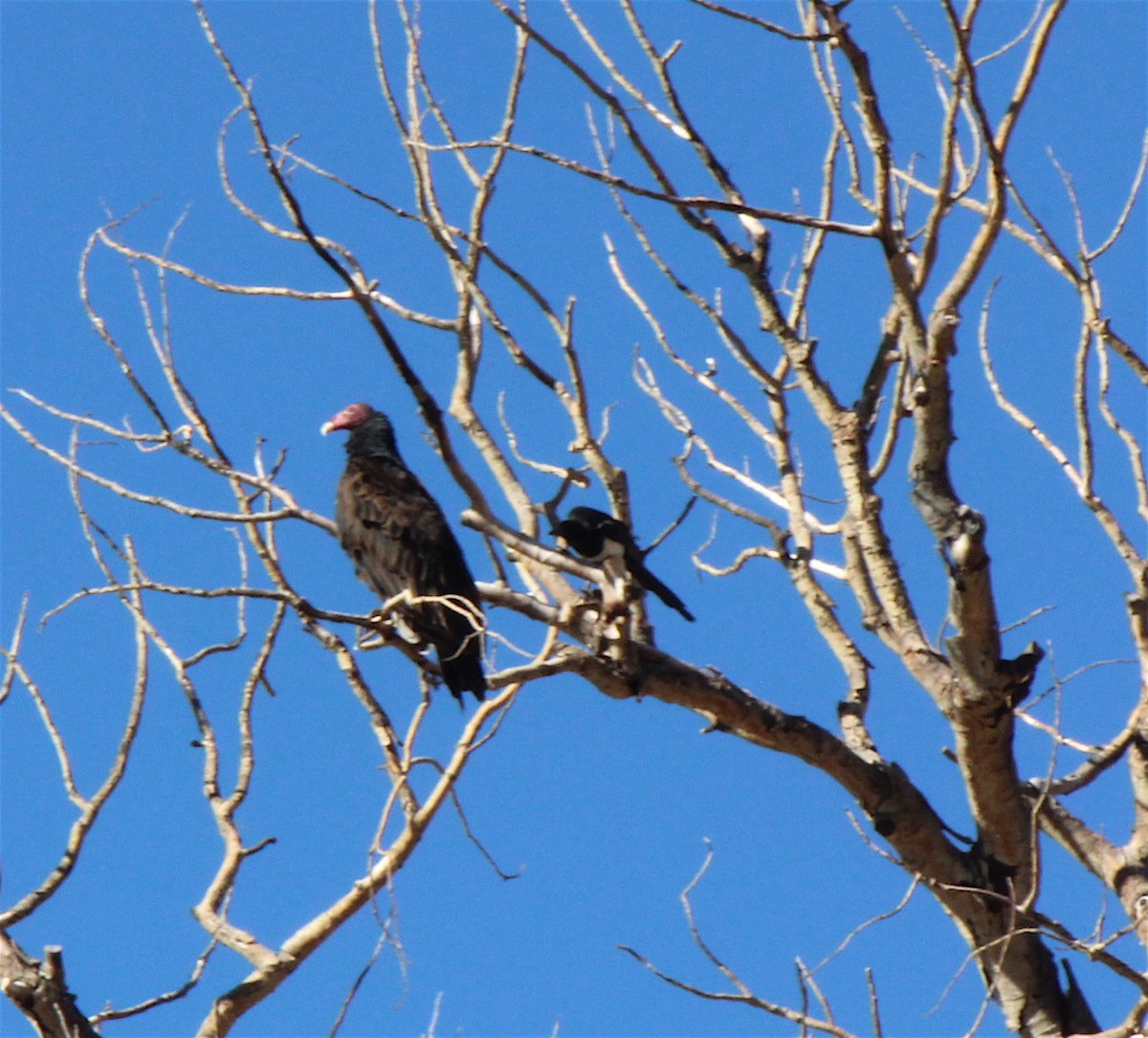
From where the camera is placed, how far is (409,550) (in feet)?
15.1

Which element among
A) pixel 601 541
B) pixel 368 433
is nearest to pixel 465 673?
pixel 601 541

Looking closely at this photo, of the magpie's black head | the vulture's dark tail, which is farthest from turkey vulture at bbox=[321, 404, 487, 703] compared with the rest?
the magpie's black head

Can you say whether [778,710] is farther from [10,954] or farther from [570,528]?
[10,954]

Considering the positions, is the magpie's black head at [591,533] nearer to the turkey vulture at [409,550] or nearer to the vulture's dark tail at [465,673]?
the turkey vulture at [409,550]

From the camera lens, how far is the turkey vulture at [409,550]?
4036mm

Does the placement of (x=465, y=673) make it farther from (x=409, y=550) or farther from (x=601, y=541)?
(x=601, y=541)

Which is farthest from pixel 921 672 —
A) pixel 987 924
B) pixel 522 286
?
pixel 522 286

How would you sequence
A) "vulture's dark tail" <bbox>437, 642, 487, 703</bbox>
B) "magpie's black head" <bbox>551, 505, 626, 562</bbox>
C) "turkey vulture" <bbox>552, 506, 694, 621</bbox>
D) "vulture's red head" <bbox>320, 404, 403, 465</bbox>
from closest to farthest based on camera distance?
1. "vulture's dark tail" <bbox>437, 642, 487, 703</bbox>
2. "turkey vulture" <bbox>552, 506, 694, 621</bbox>
3. "magpie's black head" <bbox>551, 505, 626, 562</bbox>
4. "vulture's red head" <bbox>320, 404, 403, 465</bbox>

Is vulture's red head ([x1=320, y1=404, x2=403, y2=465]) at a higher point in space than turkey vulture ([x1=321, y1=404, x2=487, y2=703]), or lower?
higher

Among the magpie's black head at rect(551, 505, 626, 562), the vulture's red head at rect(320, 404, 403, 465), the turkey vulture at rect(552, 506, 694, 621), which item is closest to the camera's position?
the turkey vulture at rect(552, 506, 694, 621)

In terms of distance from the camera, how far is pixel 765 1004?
3256 millimetres

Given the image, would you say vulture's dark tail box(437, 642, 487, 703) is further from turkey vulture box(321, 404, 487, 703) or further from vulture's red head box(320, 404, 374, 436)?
vulture's red head box(320, 404, 374, 436)

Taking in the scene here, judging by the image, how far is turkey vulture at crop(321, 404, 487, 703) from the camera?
4.04 meters

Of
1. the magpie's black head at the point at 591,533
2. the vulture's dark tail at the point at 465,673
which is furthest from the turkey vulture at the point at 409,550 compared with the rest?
the magpie's black head at the point at 591,533
